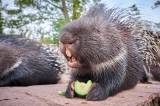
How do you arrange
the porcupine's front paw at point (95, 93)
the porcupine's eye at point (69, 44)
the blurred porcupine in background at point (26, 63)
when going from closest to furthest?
the porcupine's eye at point (69, 44) → the porcupine's front paw at point (95, 93) → the blurred porcupine in background at point (26, 63)

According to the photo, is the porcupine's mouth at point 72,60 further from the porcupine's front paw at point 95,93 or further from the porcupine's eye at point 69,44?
the porcupine's front paw at point 95,93

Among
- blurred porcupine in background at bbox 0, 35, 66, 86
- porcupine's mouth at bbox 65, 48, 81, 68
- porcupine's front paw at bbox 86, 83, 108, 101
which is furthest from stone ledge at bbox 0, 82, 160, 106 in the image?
blurred porcupine in background at bbox 0, 35, 66, 86

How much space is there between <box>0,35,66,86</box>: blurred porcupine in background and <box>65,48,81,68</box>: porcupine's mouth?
1253mm

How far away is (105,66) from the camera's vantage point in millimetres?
2145

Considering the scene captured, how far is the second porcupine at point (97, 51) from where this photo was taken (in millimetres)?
2037

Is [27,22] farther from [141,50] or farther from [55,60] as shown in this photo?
[141,50]

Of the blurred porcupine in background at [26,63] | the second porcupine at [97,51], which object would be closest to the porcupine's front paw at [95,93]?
the second porcupine at [97,51]

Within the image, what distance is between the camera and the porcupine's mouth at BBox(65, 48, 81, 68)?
2.02 metres

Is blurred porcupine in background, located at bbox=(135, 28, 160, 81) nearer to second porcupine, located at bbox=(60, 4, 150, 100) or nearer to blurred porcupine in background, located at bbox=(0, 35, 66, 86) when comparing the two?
second porcupine, located at bbox=(60, 4, 150, 100)

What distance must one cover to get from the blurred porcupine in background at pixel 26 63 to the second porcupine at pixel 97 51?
110 cm

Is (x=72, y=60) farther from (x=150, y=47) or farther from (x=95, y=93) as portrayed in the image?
(x=150, y=47)

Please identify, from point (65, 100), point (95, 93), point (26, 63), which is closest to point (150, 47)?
point (26, 63)

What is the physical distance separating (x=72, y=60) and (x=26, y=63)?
134 centimetres

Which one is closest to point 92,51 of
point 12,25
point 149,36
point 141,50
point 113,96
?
point 113,96
